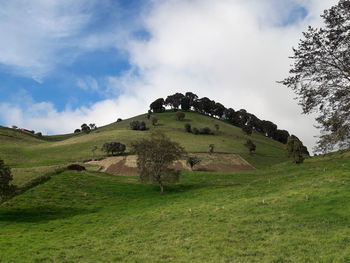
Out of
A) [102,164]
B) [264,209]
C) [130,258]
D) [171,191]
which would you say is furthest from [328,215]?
[102,164]

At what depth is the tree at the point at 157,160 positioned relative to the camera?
57562 mm

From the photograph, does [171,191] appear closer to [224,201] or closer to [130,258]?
[224,201]

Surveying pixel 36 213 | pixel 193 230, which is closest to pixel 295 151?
pixel 193 230

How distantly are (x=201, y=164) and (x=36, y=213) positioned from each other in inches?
2436

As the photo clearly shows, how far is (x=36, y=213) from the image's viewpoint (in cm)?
4256

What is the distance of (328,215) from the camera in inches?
896

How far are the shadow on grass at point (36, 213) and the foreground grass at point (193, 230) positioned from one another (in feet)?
0.43

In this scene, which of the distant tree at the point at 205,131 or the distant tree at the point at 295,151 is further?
the distant tree at the point at 205,131

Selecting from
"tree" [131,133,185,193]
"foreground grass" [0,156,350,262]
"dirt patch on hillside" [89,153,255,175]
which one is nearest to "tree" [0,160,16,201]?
"foreground grass" [0,156,350,262]

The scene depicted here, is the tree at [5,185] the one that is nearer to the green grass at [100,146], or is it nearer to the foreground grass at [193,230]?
the foreground grass at [193,230]

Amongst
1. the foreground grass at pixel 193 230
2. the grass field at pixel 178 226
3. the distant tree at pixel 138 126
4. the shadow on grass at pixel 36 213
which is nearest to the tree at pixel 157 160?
the grass field at pixel 178 226

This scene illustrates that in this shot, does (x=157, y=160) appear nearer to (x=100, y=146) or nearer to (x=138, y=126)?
(x=100, y=146)

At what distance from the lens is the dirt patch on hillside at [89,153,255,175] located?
90.0 m

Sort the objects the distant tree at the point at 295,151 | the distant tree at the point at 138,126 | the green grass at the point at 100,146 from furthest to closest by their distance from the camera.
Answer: the distant tree at the point at 138,126
the green grass at the point at 100,146
the distant tree at the point at 295,151
